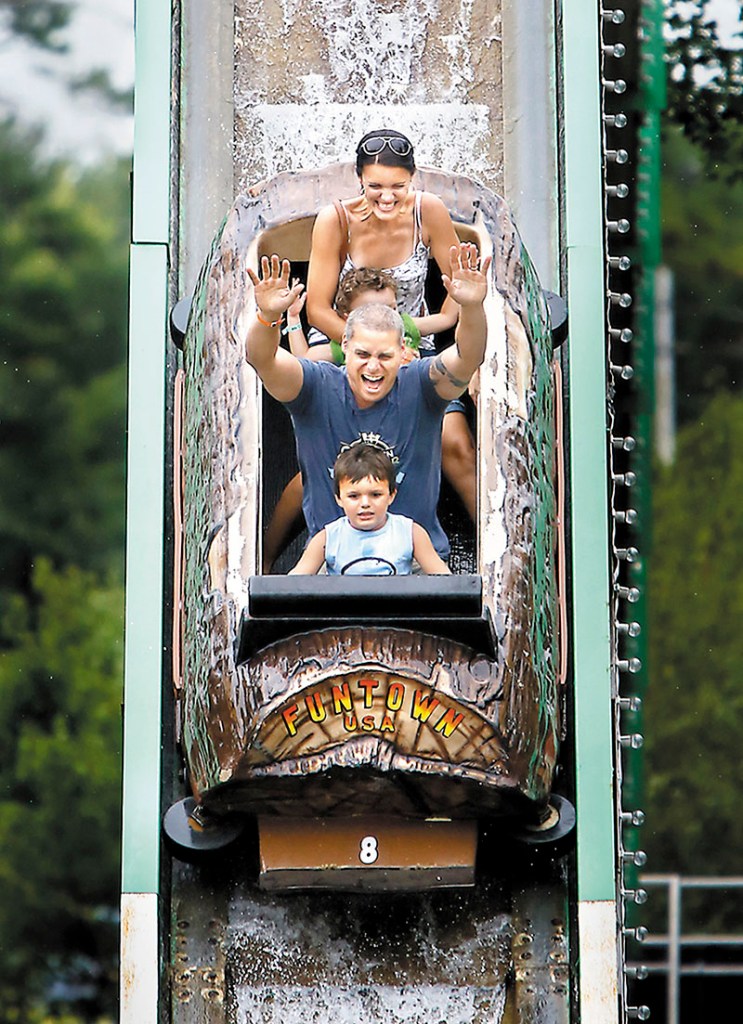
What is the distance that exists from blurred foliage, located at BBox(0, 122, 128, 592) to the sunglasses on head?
9.17 meters

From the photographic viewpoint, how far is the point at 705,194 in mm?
17844

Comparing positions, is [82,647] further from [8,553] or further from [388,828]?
[388,828]

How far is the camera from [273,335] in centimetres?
557

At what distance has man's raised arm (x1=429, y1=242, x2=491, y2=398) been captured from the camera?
554cm

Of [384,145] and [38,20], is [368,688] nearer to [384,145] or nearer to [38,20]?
[384,145]

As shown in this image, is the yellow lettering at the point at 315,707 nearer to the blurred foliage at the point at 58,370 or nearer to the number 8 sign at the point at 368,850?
the number 8 sign at the point at 368,850

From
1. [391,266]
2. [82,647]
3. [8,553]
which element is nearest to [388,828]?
[391,266]

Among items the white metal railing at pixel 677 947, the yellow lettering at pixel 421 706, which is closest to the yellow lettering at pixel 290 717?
the yellow lettering at pixel 421 706

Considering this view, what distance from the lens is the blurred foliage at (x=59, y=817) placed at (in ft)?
41.5

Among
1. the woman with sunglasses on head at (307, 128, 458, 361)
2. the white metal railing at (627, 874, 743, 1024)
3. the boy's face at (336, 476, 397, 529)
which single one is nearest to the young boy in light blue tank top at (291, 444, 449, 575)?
the boy's face at (336, 476, 397, 529)

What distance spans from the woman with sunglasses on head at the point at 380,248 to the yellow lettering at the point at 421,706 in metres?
0.97

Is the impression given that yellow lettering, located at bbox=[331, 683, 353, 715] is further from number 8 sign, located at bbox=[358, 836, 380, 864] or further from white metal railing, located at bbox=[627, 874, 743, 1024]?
white metal railing, located at bbox=[627, 874, 743, 1024]

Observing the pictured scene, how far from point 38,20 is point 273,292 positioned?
12.0 m

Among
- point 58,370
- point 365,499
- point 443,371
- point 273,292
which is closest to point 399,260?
point 443,371
